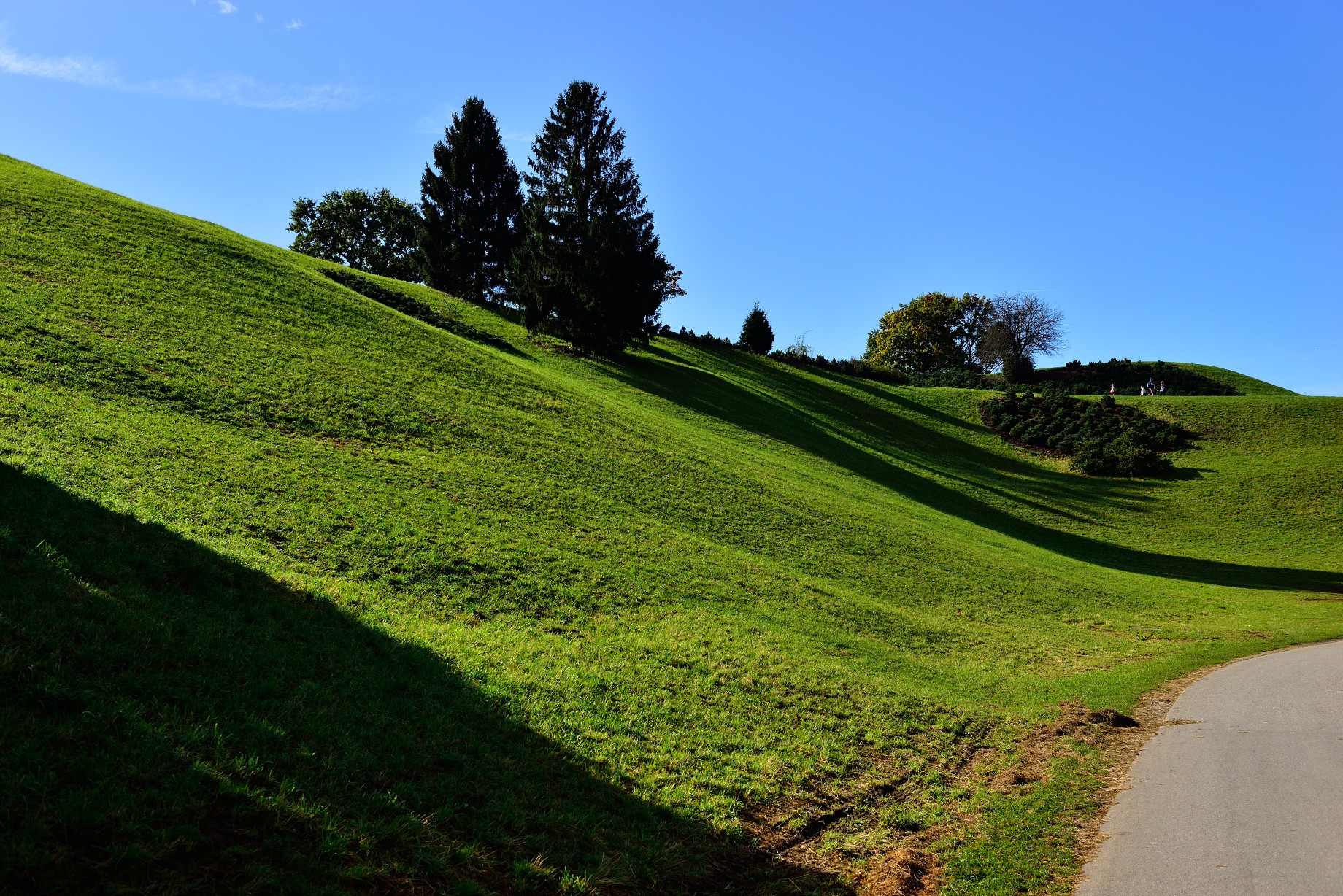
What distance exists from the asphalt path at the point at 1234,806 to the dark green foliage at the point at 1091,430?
32726 mm

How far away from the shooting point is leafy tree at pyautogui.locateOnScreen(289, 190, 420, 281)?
77.9 m

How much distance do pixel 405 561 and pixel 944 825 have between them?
29.3ft

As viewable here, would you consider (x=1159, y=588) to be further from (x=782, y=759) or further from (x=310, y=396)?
(x=310, y=396)

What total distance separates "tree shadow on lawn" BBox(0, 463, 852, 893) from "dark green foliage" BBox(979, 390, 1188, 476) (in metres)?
43.7

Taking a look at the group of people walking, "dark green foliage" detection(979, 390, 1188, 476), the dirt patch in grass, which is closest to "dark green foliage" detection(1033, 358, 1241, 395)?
the group of people walking

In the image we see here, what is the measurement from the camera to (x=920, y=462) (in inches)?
1531

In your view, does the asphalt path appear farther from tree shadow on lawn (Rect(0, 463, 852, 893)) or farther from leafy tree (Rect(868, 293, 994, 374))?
leafy tree (Rect(868, 293, 994, 374))

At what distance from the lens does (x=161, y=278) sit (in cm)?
2208

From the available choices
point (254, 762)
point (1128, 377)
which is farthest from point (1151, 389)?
point (254, 762)

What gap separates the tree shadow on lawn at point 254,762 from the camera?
4609mm

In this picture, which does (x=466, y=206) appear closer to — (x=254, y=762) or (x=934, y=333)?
(x=254, y=762)

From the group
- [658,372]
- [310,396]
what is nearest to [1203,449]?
[658,372]

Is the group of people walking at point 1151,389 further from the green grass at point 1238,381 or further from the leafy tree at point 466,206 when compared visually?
the leafy tree at point 466,206

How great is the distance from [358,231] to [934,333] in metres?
76.8
